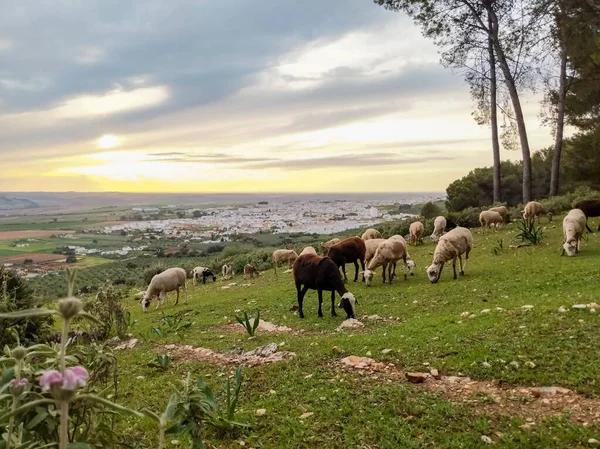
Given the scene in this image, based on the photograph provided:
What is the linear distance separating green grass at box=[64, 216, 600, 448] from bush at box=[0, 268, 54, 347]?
6.56ft

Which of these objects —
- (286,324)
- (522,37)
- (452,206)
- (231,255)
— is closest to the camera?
(286,324)

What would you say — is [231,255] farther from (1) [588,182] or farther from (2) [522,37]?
(1) [588,182]

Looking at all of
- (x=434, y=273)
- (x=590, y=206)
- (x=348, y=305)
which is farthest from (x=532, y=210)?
(x=348, y=305)

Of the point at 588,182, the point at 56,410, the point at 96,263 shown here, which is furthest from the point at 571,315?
the point at 96,263

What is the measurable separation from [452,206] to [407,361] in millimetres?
36830

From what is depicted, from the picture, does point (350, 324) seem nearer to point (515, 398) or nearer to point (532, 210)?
point (515, 398)

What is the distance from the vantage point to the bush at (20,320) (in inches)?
338

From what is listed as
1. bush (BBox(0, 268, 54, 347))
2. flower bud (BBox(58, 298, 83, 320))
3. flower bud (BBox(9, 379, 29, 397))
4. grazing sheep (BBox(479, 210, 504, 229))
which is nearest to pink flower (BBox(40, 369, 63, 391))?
flower bud (BBox(58, 298, 83, 320))

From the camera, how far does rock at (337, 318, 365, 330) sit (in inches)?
394

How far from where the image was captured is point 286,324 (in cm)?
1131

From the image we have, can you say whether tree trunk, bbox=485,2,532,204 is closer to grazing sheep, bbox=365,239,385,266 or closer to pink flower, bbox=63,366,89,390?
grazing sheep, bbox=365,239,385,266

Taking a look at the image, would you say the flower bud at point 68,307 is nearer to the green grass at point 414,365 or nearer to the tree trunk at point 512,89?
the green grass at point 414,365

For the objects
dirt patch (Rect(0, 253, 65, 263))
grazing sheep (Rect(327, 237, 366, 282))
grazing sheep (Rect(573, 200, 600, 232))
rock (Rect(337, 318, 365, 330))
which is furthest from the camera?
dirt patch (Rect(0, 253, 65, 263))

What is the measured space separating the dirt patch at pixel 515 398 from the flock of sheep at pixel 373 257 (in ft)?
16.0
